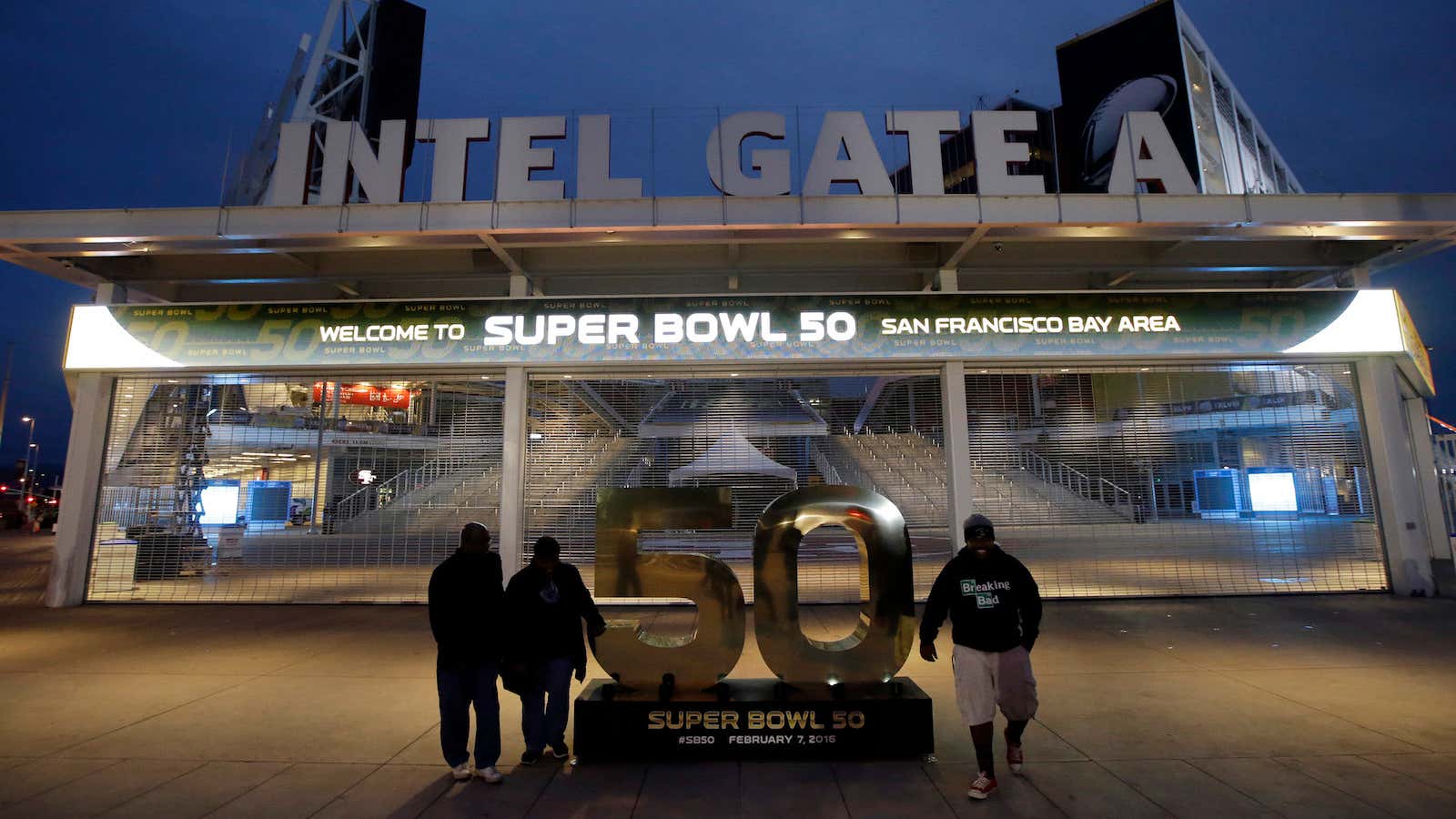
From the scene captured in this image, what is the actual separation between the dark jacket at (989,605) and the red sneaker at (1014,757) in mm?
711

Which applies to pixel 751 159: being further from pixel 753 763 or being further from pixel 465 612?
pixel 753 763

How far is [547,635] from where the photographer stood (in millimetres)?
4430

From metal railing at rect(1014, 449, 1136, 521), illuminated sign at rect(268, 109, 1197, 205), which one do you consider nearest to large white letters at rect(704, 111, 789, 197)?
illuminated sign at rect(268, 109, 1197, 205)

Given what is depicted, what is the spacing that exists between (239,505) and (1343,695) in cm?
1474

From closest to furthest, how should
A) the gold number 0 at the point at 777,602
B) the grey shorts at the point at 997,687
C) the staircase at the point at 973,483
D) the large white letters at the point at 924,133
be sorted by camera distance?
the grey shorts at the point at 997,687 → the gold number 0 at the point at 777,602 → the large white letters at the point at 924,133 → the staircase at the point at 973,483

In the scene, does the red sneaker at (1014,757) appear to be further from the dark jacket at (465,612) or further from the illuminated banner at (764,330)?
the illuminated banner at (764,330)

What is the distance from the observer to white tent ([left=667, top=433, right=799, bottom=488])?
10891mm

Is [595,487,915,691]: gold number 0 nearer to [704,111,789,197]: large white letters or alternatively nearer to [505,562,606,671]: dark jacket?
[505,562,606,671]: dark jacket

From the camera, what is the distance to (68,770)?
4320 millimetres

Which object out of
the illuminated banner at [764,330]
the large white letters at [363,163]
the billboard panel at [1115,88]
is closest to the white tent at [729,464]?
the illuminated banner at [764,330]

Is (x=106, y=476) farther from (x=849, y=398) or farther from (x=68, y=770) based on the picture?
(x=849, y=398)

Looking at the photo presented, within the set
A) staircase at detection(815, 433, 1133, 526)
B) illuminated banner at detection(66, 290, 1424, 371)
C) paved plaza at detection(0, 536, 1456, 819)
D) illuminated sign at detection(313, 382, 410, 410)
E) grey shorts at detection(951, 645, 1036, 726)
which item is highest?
illuminated banner at detection(66, 290, 1424, 371)

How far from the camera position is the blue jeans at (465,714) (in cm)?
418

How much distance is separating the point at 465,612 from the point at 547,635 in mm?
591
